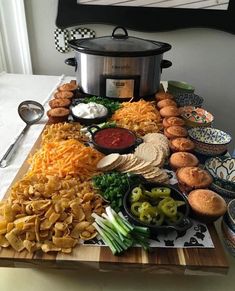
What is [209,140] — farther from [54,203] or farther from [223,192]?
[54,203]

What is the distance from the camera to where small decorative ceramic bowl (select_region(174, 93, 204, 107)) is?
1245 millimetres

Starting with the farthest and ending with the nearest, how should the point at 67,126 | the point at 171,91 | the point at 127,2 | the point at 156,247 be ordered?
the point at 127,2
the point at 171,91
the point at 67,126
the point at 156,247

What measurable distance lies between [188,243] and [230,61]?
1568mm

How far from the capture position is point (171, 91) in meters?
1.38

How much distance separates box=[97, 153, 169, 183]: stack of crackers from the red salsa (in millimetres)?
83

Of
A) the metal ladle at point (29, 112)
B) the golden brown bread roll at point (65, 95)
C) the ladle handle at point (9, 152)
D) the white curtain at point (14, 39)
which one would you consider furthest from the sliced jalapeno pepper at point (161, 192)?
the white curtain at point (14, 39)

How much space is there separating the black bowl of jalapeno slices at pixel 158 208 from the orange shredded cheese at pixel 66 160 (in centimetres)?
16

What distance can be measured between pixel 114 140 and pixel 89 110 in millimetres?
218

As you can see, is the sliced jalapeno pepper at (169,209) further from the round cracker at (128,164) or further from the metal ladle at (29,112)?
the metal ladle at (29,112)

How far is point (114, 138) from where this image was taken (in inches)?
35.5

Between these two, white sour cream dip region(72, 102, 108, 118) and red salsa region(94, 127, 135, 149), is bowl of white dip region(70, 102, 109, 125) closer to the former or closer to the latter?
white sour cream dip region(72, 102, 108, 118)

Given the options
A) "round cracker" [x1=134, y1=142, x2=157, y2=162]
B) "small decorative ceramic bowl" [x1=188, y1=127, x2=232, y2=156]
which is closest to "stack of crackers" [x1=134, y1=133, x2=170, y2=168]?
"round cracker" [x1=134, y1=142, x2=157, y2=162]

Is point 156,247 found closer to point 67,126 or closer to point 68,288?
point 68,288

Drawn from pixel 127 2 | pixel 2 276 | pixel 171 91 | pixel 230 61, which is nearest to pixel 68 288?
pixel 2 276
